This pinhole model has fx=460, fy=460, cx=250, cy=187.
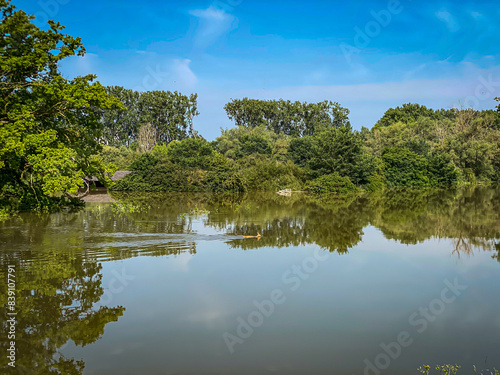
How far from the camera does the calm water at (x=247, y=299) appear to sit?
20.3 feet

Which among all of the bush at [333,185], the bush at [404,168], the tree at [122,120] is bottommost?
the bush at [333,185]

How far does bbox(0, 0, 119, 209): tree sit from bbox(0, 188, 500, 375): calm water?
2.40m

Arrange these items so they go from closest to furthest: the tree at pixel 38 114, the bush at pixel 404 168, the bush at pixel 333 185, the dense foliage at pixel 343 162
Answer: the tree at pixel 38 114 → the bush at pixel 333 185 → the dense foliage at pixel 343 162 → the bush at pixel 404 168

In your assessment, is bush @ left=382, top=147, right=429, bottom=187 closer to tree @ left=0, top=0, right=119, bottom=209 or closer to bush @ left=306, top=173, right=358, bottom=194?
bush @ left=306, top=173, right=358, bottom=194

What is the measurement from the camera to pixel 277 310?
8.02 m

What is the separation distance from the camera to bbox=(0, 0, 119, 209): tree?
17.0 metres

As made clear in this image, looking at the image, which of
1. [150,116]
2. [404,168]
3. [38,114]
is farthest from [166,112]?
[38,114]

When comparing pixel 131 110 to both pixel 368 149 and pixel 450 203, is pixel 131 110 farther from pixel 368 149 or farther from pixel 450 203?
pixel 450 203

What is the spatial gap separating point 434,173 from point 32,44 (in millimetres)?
44638

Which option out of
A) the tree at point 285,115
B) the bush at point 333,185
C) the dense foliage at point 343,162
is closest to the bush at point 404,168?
the dense foliage at point 343,162

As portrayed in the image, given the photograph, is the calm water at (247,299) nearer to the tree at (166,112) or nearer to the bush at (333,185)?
the bush at (333,185)

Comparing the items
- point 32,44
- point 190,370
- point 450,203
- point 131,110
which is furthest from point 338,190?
point 131,110

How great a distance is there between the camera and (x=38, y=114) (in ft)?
60.2

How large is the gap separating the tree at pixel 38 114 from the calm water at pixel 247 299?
2.40 metres
